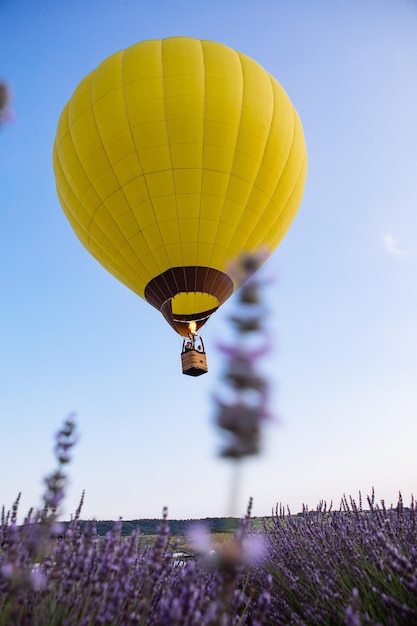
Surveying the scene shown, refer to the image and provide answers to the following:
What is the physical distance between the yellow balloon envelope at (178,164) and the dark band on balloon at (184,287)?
0.03 m

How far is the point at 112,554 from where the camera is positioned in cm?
183

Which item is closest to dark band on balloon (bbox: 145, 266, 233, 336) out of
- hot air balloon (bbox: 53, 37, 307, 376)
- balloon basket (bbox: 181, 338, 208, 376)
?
hot air balloon (bbox: 53, 37, 307, 376)

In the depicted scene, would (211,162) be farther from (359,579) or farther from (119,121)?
(359,579)

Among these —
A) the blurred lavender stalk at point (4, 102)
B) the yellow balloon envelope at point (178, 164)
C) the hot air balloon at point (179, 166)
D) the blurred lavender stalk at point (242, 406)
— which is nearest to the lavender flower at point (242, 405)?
the blurred lavender stalk at point (242, 406)

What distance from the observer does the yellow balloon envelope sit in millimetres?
10016

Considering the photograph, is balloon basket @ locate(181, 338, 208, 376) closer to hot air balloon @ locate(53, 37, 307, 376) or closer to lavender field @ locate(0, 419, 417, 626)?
hot air balloon @ locate(53, 37, 307, 376)

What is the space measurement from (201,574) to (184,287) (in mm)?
8242

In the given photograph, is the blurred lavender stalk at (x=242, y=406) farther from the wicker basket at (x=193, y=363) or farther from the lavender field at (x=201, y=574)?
the wicker basket at (x=193, y=363)

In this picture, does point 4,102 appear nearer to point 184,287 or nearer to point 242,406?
point 242,406

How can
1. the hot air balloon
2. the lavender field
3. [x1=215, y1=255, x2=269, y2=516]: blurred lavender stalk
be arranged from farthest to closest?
1. the hot air balloon
2. the lavender field
3. [x1=215, y1=255, x2=269, y2=516]: blurred lavender stalk

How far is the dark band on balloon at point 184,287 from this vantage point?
35.0 feet

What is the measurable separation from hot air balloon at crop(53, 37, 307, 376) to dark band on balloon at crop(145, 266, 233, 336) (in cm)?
3

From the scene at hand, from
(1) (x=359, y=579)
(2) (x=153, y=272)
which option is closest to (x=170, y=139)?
(2) (x=153, y=272)

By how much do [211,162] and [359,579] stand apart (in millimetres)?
8830
